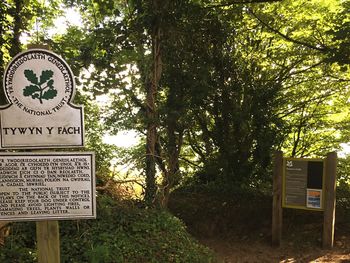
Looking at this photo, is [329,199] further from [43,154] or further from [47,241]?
[43,154]

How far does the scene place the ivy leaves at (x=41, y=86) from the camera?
2.75m

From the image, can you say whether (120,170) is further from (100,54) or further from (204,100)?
(204,100)

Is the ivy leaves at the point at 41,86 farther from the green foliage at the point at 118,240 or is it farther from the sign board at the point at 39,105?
the green foliage at the point at 118,240

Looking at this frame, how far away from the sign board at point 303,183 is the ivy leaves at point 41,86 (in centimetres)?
530

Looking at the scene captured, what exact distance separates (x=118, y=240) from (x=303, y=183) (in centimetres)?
383

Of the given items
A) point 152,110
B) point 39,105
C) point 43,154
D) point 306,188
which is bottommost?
point 306,188

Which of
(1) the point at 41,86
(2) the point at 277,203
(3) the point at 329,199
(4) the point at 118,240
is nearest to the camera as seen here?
(1) the point at 41,86

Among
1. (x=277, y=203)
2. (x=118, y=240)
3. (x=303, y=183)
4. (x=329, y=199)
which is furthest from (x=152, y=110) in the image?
(x=329, y=199)

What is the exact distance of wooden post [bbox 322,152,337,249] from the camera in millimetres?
6473

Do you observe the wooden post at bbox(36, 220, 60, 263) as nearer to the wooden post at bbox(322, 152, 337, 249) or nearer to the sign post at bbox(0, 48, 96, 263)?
the sign post at bbox(0, 48, 96, 263)

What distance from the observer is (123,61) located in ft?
18.9

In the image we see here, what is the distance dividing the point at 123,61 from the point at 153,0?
3.87ft

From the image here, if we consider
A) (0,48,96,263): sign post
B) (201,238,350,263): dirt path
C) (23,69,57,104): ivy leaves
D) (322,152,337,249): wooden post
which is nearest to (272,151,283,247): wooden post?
Answer: (201,238,350,263): dirt path

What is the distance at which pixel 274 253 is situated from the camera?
670 centimetres
